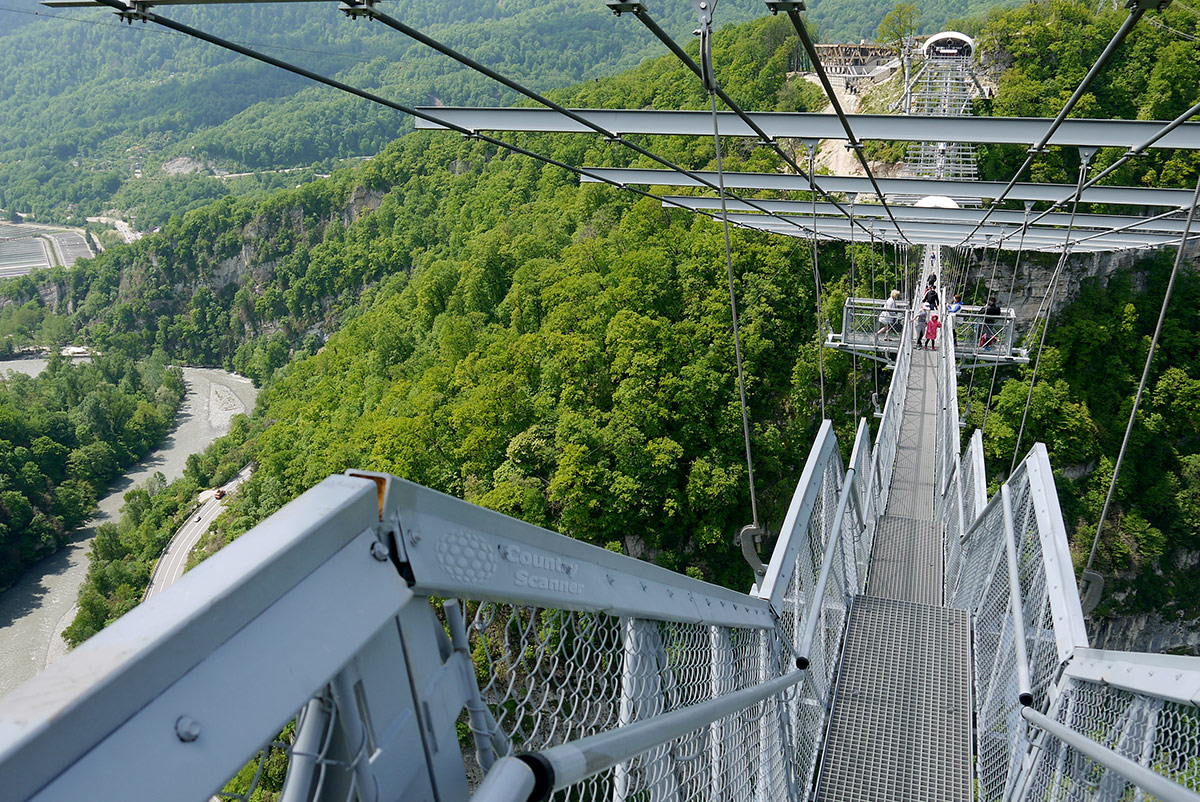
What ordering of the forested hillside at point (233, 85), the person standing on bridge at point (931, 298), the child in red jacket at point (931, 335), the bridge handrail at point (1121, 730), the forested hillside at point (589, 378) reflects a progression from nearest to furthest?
the bridge handrail at point (1121, 730) → the child in red jacket at point (931, 335) → the person standing on bridge at point (931, 298) → the forested hillside at point (589, 378) → the forested hillside at point (233, 85)

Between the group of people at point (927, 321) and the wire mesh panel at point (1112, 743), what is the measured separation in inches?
A: 456

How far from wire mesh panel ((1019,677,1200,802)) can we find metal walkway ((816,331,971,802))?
78cm

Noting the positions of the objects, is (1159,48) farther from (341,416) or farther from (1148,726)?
(1148,726)

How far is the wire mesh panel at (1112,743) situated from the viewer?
2.00m

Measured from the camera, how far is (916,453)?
28.7 ft

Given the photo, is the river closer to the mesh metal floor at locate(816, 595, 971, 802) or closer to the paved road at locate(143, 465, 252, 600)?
the paved road at locate(143, 465, 252, 600)

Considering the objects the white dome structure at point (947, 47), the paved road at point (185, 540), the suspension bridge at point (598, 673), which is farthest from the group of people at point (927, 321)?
the paved road at point (185, 540)

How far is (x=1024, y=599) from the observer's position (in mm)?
3996

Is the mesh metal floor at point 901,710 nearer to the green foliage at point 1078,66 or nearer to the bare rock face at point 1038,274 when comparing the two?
the bare rock face at point 1038,274

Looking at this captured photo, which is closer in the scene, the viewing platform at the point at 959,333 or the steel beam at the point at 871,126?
the steel beam at the point at 871,126

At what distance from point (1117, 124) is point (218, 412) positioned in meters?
72.4

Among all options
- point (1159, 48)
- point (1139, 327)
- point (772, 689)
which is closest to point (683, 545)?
point (1139, 327)

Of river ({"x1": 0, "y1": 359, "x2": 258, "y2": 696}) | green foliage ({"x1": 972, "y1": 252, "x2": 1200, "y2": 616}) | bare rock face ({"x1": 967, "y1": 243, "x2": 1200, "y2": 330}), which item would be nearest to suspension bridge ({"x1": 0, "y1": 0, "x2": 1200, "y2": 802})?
green foliage ({"x1": 972, "y1": 252, "x2": 1200, "y2": 616})

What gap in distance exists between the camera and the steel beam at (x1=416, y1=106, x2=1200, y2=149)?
742 centimetres
